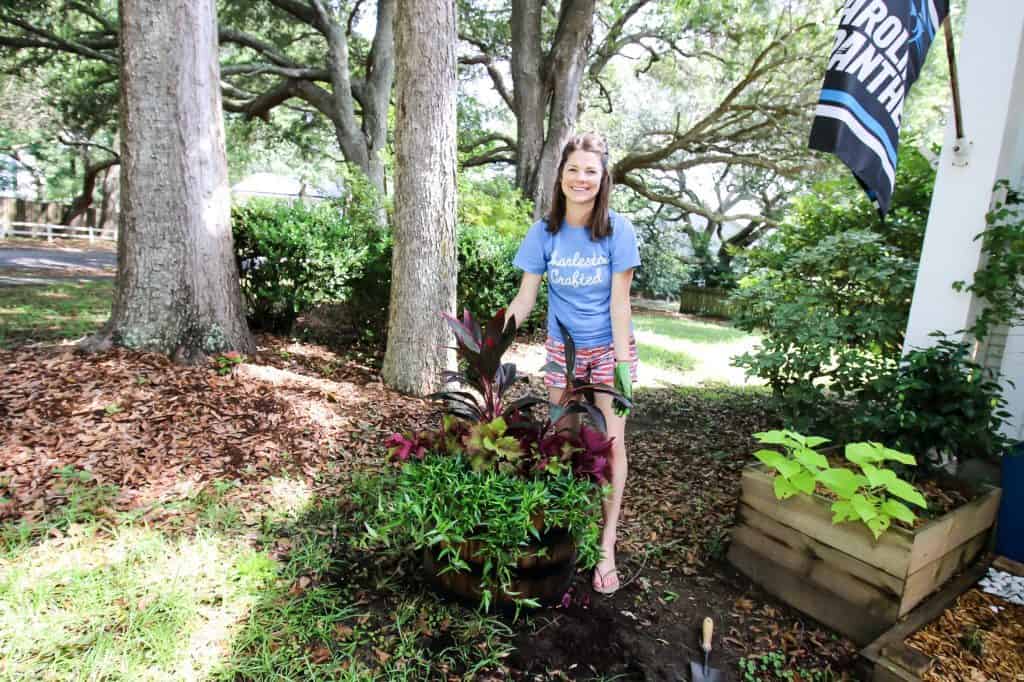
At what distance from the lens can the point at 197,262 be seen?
4.06m

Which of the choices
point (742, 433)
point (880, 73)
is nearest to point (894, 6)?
point (880, 73)

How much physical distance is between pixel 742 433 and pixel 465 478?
11.8 ft

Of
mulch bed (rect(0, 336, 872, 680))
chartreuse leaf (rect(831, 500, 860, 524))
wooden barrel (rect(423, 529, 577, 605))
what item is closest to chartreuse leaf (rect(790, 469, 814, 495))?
chartreuse leaf (rect(831, 500, 860, 524))

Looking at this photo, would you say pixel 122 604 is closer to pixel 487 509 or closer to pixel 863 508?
pixel 487 509

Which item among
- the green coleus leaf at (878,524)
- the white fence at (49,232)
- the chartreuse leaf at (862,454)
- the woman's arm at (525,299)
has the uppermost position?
the woman's arm at (525,299)

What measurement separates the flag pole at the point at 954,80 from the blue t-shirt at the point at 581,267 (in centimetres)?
187

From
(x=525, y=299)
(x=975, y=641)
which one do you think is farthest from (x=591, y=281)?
(x=975, y=641)

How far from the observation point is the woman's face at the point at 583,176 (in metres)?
2.33

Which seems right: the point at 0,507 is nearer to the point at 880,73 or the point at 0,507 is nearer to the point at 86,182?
the point at 880,73

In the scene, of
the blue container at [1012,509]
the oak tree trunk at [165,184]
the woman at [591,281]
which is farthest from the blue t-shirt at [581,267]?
the oak tree trunk at [165,184]

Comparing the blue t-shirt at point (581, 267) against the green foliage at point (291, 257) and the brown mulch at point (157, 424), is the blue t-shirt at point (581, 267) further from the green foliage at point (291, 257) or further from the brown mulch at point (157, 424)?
the green foliage at point (291, 257)

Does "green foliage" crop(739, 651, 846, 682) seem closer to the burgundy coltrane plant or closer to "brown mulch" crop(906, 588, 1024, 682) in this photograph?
"brown mulch" crop(906, 588, 1024, 682)

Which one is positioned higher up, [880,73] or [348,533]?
[880,73]

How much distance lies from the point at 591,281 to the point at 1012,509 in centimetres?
251
